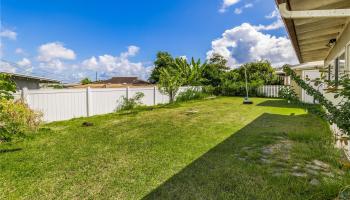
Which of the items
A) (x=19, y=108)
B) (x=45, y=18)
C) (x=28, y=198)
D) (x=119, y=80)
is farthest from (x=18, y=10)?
(x=119, y=80)

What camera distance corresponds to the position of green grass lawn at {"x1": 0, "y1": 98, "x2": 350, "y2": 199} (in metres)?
3.00

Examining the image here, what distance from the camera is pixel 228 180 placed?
3293 mm

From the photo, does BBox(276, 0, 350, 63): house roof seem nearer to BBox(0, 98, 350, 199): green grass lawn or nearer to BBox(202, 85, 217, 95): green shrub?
BBox(0, 98, 350, 199): green grass lawn

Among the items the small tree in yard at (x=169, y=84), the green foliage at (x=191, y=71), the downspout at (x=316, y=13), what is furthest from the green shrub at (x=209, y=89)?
the downspout at (x=316, y=13)

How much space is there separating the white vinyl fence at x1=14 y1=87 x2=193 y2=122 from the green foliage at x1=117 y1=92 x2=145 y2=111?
0.62 ft

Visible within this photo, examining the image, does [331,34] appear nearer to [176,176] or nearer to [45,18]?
[176,176]

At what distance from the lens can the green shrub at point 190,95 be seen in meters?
17.3

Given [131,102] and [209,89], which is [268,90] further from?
[131,102]

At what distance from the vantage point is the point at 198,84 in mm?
20641

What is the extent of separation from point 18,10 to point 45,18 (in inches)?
75.4

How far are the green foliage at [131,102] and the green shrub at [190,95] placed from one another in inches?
171

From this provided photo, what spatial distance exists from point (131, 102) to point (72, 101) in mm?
3695

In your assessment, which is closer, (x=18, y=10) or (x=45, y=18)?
(x=18, y=10)

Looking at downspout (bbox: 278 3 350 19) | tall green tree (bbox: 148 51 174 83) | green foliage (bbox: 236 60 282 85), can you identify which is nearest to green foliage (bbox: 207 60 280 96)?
green foliage (bbox: 236 60 282 85)
